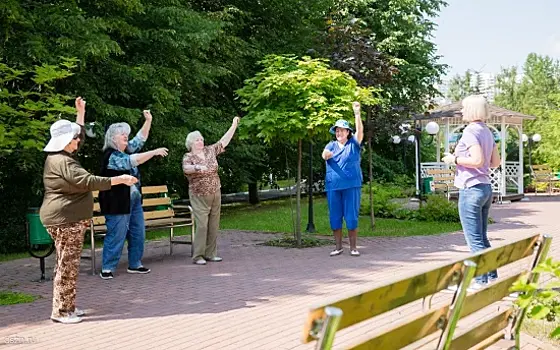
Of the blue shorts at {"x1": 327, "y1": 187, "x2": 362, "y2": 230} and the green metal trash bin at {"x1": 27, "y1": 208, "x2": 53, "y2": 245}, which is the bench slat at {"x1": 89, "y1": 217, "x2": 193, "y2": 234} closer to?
the green metal trash bin at {"x1": 27, "y1": 208, "x2": 53, "y2": 245}

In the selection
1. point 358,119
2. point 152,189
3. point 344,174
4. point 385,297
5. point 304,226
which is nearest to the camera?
point 385,297

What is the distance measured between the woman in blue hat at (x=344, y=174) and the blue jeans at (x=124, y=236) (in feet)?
8.96

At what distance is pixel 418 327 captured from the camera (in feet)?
8.86

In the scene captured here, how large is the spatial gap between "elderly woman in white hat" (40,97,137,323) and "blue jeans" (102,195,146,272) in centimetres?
209

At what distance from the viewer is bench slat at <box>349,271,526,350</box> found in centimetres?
246

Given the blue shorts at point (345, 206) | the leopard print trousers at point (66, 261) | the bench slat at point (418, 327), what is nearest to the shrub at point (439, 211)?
the blue shorts at point (345, 206)

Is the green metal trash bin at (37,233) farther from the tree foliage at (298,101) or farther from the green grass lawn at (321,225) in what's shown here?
the green grass lawn at (321,225)

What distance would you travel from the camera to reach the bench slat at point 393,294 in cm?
219

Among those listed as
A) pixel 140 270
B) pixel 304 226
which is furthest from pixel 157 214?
pixel 304 226

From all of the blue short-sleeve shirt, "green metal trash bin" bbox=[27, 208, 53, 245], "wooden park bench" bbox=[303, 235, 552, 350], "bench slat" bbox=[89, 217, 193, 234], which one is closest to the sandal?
the blue short-sleeve shirt

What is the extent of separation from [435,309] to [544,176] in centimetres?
2554

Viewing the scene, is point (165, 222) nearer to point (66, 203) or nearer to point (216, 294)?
point (216, 294)

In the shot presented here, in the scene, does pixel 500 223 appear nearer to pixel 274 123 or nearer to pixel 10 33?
pixel 274 123

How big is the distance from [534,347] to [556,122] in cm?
2260
